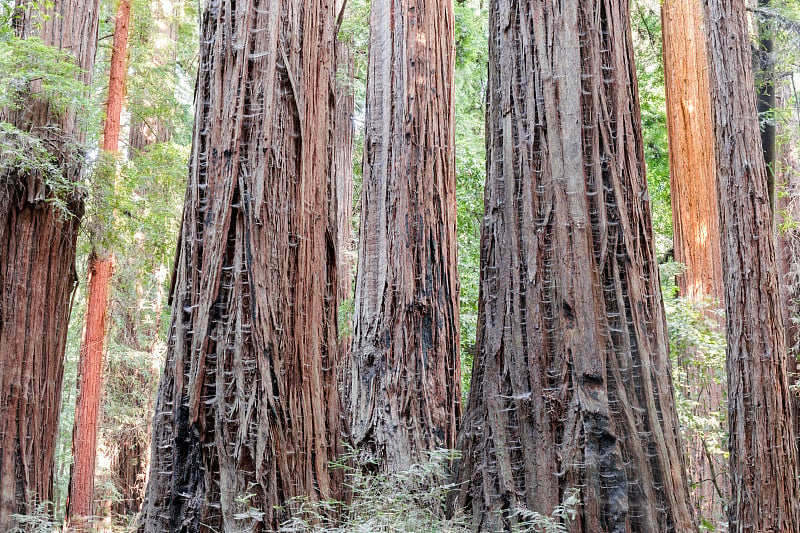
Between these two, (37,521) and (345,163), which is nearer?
(37,521)

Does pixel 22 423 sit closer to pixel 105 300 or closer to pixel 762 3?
pixel 105 300

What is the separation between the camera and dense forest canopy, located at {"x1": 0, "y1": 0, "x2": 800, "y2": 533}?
327 cm

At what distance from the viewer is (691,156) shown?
472 inches

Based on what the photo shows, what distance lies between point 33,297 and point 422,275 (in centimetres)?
427

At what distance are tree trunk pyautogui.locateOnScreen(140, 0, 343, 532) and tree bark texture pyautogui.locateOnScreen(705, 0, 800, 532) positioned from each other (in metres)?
5.59

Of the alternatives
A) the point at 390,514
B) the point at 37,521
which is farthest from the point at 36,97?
the point at 390,514

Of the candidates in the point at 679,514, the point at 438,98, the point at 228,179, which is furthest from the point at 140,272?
the point at 679,514

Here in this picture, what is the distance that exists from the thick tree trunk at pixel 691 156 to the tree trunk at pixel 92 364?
9.44m

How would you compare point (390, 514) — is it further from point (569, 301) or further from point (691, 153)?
point (691, 153)

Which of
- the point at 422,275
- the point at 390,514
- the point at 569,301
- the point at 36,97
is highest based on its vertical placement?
the point at 36,97

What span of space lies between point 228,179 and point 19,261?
503 cm

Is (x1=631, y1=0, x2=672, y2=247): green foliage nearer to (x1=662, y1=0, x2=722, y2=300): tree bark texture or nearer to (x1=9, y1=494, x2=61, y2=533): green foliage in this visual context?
(x1=662, y1=0, x2=722, y2=300): tree bark texture

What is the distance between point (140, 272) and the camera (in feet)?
47.1

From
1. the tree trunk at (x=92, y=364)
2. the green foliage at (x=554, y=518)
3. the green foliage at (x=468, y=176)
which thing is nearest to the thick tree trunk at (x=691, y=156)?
the green foliage at (x=468, y=176)
